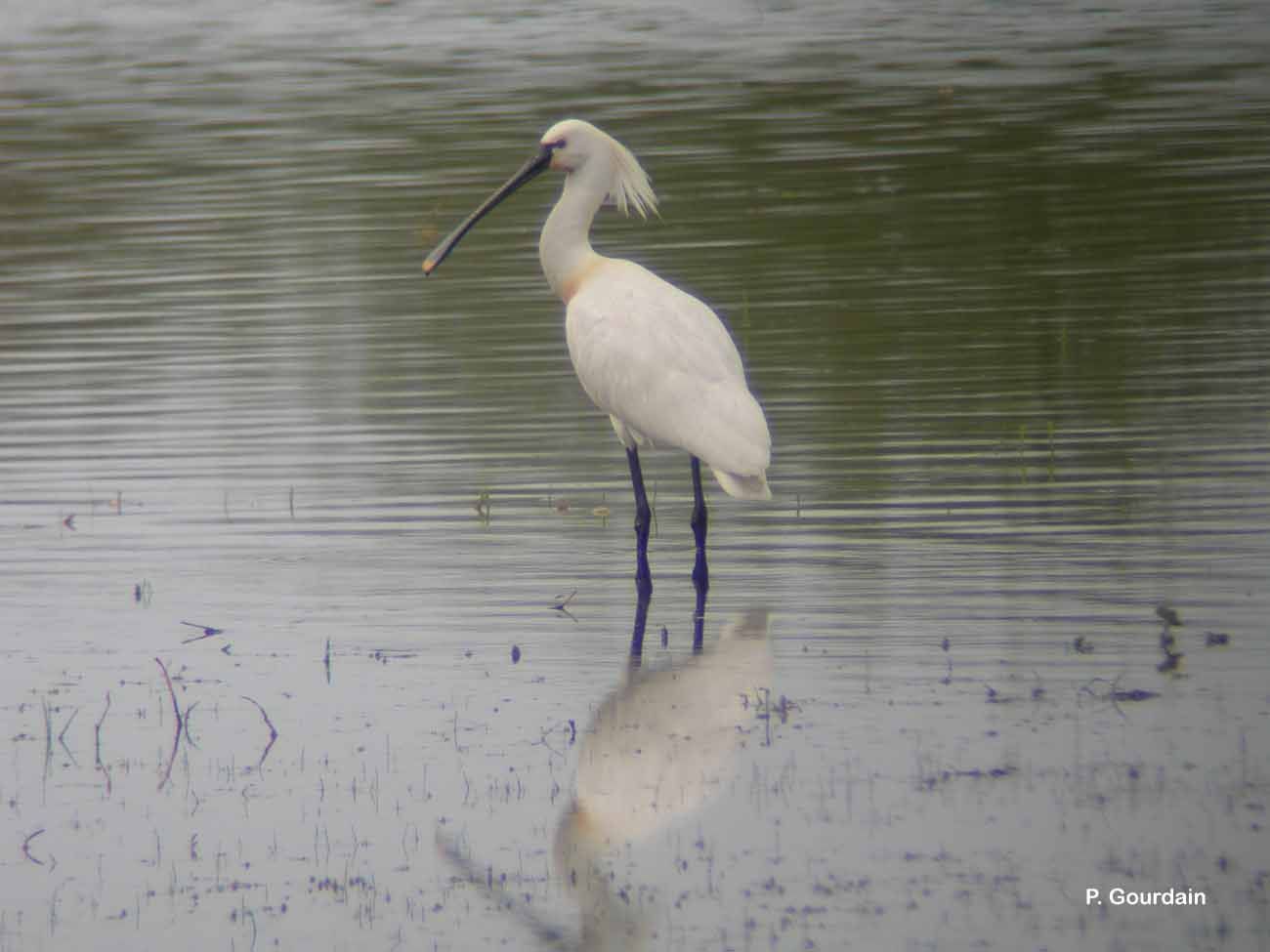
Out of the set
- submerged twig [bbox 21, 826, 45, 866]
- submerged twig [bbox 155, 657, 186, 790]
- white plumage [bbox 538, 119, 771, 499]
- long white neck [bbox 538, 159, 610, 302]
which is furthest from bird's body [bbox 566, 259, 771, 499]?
submerged twig [bbox 21, 826, 45, 866]

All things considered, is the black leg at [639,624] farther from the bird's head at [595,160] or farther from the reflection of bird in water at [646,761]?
the bird's head at [595,160]

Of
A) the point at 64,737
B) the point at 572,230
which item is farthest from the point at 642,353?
the point at 64,737

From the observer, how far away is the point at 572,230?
1071 centimetres

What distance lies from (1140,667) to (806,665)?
106cm

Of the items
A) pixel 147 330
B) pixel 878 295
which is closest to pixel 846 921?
pixel 878 295

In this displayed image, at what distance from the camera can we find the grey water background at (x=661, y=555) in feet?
19.3

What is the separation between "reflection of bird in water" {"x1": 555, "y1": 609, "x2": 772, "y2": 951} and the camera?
571 centimetres

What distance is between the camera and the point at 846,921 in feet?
17.8

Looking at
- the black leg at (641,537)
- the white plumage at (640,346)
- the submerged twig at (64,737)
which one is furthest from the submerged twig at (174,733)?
the white plumage at (640,346)

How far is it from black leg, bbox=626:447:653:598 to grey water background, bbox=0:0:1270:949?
0.14 meters

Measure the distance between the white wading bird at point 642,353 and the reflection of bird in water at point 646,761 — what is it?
96cm

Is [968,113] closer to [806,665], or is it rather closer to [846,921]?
[806,665]

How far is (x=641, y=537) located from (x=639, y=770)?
Result: 9.55ft

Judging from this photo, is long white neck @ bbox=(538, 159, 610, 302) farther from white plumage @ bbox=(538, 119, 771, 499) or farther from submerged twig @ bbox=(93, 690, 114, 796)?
submerged twig @ bbox=(93, 690, 114, 796)
